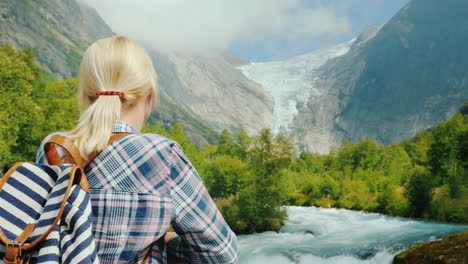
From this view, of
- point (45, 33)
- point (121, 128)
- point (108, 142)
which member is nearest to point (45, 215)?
point (108, 142)

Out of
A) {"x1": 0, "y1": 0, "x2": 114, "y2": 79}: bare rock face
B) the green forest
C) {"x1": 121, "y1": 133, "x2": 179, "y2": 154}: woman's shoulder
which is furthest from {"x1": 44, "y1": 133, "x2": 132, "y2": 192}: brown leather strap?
{"x1": 0, "y1": 0, "x2": 114, "y2": 79}: bare rock face

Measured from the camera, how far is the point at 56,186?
1.27m

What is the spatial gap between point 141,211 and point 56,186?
0.35 metres

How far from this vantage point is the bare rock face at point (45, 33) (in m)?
133

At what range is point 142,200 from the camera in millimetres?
1462

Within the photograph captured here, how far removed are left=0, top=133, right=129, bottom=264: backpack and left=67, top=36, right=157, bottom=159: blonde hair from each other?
0.25 meters

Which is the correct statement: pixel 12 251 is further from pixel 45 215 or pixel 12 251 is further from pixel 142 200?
pixel 142 200

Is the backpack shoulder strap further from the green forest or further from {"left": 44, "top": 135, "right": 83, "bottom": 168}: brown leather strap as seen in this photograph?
the green forest

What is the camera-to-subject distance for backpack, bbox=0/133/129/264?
1177mm

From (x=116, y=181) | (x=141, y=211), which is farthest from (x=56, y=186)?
(x=141, y=211)

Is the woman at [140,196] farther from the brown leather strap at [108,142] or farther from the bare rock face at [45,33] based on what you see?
the bare rock face at [45,33]

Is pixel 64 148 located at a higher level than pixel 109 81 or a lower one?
lower

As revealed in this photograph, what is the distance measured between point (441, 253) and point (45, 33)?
176538 millimetres

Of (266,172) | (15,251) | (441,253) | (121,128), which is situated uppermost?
(121,128)
